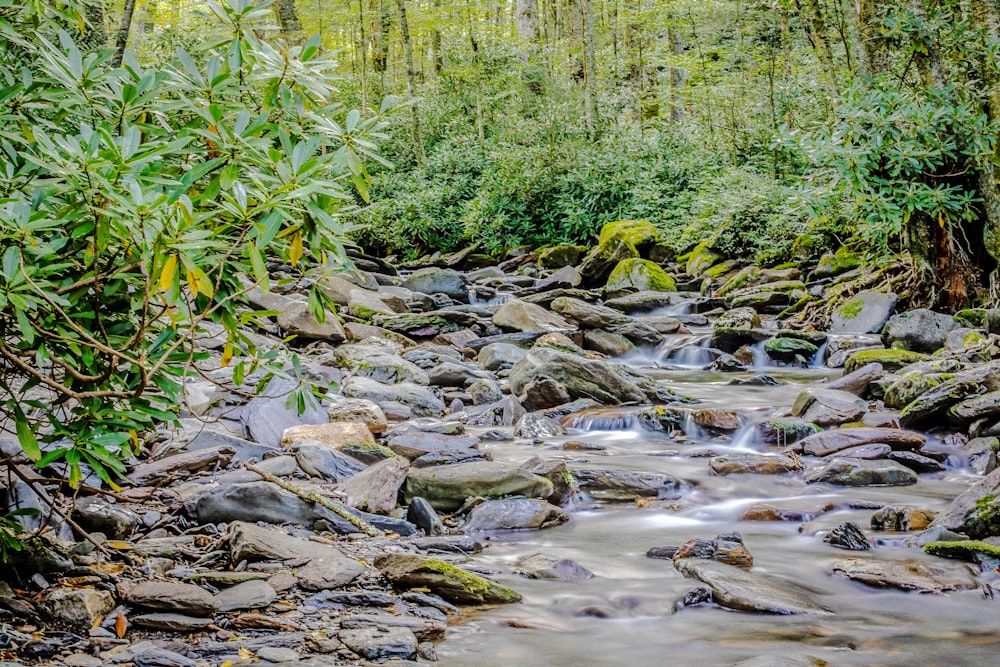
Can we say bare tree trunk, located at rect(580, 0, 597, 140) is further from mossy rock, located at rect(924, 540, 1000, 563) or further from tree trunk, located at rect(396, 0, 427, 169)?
mossy rock, located at rect(924, 540, 1000, 563)

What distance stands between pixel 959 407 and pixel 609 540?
3.94 m

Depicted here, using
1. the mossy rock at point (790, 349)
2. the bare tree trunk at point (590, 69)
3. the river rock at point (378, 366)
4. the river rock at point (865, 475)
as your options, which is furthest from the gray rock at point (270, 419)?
the bare tree trunk at point (590, 69)

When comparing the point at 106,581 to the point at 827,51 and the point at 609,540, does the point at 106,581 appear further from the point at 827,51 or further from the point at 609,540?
the point at 827,51

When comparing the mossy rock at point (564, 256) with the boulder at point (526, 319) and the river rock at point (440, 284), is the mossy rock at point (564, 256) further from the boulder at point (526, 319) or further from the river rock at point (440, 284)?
the boulder at point (526, 319)

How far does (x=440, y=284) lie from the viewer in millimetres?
17094

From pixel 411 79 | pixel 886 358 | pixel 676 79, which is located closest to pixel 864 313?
pixel 886 358

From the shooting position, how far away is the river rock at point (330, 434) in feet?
22.3

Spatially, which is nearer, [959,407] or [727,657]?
[727,657]

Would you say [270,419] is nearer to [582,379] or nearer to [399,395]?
[399,395]

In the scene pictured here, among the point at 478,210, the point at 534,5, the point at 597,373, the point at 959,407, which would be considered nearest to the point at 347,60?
the point at 534,5

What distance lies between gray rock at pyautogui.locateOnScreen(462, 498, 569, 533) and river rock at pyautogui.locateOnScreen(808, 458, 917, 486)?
7.79 ft

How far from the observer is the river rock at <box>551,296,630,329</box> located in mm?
13531

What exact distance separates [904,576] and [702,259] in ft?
44.9

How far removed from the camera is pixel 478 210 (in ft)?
69.8
